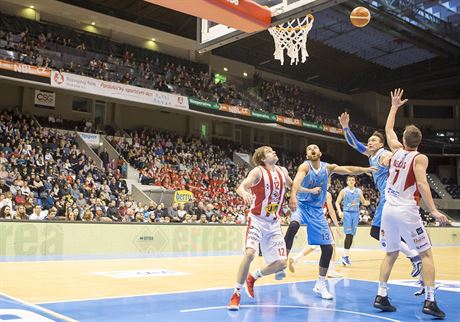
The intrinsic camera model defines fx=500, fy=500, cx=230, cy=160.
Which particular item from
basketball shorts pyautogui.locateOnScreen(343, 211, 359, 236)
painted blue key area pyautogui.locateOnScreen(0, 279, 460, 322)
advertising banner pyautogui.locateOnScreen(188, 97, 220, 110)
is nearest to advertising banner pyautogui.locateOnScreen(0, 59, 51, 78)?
advertising banner pyautogui.locateOnScreen(188, 97, 220, 110)

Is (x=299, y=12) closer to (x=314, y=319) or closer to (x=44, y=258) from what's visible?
(x=314, y=319)

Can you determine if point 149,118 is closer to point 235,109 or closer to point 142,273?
point 235,109

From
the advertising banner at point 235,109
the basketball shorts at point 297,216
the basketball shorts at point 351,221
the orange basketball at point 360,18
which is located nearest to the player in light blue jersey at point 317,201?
the basketball shorts at point 297,216

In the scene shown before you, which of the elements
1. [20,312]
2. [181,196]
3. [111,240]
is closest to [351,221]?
[111,240]

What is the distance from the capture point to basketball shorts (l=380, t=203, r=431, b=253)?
18.9 ft

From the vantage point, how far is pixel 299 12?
7.96m

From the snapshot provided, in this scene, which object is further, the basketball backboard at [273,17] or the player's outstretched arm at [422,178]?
the basketball backboard at [273,17]

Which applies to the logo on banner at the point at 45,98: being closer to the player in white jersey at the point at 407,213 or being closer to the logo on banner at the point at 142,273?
the logo on banner at the point at 142,273

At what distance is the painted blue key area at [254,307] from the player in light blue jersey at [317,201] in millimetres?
498

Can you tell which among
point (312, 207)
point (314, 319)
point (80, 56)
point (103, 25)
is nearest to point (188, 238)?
point (312, 207)

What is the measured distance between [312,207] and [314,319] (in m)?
2.14

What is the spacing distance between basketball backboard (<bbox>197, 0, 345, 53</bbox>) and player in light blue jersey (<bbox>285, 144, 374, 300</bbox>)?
2296 millimetres

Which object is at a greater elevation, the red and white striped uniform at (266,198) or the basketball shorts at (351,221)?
the red and white striped uniform at (266,198)

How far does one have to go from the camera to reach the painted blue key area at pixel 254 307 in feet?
17.2
